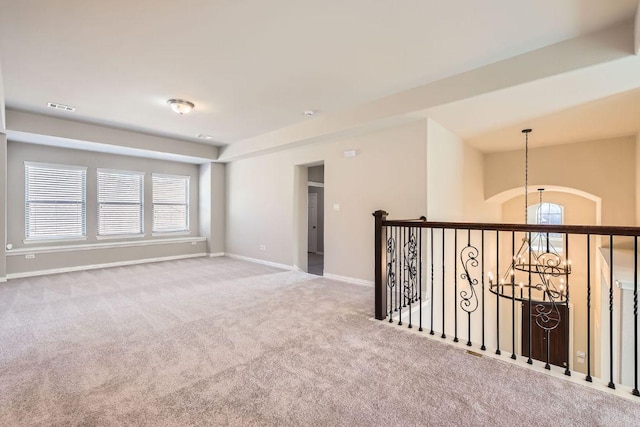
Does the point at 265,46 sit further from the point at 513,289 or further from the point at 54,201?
the point at 54,201

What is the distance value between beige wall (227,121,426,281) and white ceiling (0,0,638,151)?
78 cm

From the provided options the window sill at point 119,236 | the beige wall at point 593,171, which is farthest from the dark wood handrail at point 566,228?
the window sill at point 119,236

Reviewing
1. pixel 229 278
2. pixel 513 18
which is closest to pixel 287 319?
pixel 229 278

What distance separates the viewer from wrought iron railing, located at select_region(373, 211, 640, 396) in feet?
7.58

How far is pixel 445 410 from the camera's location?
1831mm

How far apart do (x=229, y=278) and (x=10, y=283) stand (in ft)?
11.6

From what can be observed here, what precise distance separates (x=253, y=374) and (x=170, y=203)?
6439 mm

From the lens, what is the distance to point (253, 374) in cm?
223

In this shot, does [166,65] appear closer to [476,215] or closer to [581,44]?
[581,44]

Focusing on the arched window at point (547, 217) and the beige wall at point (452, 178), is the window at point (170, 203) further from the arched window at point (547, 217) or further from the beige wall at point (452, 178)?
the arched window at point (547, 217)

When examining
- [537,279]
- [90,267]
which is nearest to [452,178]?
[537,279]

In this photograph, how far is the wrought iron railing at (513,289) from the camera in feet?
7.58

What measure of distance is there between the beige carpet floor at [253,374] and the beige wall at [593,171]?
4.58 meters

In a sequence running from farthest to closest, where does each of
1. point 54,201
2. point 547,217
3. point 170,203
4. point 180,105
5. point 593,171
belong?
1. point 170,203
2. point 547,217
3. point 54,201
4. point 593,171
5. point 180,105
